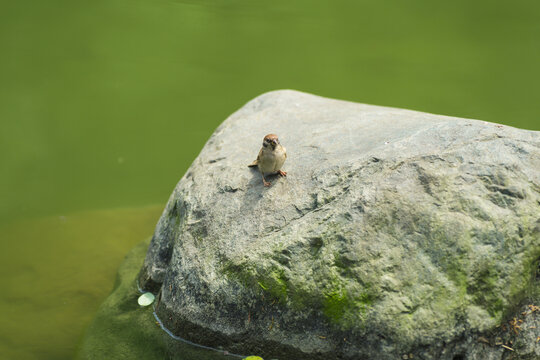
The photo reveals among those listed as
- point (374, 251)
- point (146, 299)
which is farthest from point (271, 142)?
point (146, 299)

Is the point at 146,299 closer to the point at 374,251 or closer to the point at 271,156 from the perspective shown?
the point at 271,156

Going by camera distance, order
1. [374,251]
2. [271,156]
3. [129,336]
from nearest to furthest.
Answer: [374,251] < [271,156] < [129,336]

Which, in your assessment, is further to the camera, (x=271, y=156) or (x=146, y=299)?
(x=146, y=299)

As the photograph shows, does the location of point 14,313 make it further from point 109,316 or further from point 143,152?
point 143,152

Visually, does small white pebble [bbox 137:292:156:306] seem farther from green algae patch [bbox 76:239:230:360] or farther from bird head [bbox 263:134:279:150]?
bird head [bbox 263:134:279:150]

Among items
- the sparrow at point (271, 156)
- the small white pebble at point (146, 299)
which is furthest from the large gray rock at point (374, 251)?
the small white pebble at point (146, 299)

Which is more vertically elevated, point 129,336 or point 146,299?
point 146,299

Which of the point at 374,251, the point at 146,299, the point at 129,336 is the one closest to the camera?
the point at 374,251
